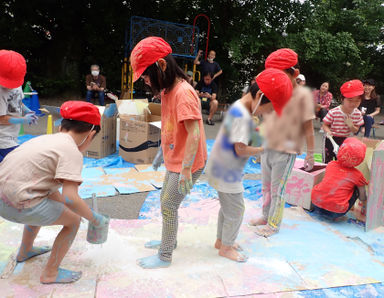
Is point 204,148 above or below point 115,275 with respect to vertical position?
above

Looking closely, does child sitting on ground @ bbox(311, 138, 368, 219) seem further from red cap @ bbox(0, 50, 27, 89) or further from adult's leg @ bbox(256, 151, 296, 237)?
red cap @ bbox(0, 50, 27, 89)

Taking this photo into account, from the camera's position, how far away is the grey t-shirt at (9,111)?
2.69 metres

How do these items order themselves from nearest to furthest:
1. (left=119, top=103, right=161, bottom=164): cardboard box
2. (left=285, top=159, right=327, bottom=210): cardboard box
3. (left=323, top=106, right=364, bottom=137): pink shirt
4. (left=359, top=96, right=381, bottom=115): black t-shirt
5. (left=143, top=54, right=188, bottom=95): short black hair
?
(left=143, top=54, right=188, bottom=95): short black hair < (left=285, top=159, right=327, bottom=210): cardboard box < (left=323, top=106, right=364, bottom=137): pink shirt < (left=119, top=103, right=161, bottom=164): cardboard box < (left=359, top=96, right=381, bottom=115): black t-shirt

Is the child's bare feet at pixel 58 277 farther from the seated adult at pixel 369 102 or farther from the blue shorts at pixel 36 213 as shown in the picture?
the seated adult at pixel 369 102

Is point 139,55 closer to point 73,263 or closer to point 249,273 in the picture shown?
point 73,263

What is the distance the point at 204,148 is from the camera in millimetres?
2086

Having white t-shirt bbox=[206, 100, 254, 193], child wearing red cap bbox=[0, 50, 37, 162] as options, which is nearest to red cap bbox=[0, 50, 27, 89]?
child wearing red cap bbox=[0, 50, 37, 162]

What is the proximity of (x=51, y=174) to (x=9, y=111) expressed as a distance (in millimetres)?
1422

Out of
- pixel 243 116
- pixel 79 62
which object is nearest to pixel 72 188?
pixel 243 116

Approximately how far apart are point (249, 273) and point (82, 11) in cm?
1033

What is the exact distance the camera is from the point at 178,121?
183 centimetres

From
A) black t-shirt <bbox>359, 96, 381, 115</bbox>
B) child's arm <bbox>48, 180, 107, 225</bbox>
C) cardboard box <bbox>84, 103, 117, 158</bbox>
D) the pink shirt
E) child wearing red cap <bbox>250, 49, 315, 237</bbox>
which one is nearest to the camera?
child wearing red cap <bbox>250, 49, 315, 237</bbox>

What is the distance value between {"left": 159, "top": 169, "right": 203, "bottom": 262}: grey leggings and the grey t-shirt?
4.97 ft

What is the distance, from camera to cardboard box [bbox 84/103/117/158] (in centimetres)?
467
